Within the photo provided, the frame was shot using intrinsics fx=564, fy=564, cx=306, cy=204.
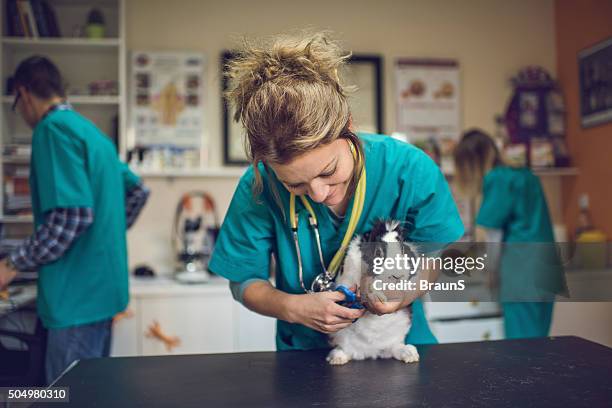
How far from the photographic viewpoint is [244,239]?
1.24 m

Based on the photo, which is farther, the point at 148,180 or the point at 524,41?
the point at 524,41

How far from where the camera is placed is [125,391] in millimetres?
958

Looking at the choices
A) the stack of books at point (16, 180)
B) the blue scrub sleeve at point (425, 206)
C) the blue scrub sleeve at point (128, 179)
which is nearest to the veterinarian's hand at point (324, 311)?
the blue scrub sleeve at point (425, 206)

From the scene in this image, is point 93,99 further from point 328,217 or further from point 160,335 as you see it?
point 328,217

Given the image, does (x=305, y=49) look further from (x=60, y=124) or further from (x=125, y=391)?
(x=60, y=124)

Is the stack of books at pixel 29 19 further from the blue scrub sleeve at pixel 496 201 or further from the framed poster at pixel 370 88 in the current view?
the blue scrub sleeve at pixel 496 201

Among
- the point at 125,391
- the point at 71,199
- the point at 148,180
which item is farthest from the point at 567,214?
the point at 125,391

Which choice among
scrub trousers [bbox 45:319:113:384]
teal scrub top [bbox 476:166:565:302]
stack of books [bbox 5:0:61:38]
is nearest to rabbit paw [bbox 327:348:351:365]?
scrub trousers [bbox 45:319:113:384]

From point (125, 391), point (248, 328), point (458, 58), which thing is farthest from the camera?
point (458, 58)

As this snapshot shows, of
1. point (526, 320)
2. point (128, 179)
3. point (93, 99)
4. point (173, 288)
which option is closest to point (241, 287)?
point (128, 179)

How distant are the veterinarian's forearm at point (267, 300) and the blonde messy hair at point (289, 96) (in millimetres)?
285

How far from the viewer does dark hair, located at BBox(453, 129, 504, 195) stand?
2744 mm

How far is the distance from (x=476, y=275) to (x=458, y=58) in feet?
8.23

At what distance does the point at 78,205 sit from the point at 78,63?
1662 millimetres
